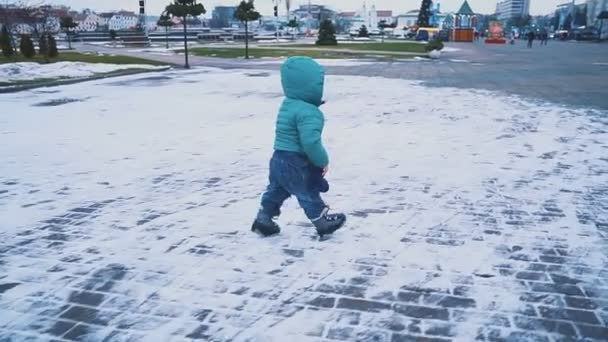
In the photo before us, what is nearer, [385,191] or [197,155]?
[385,191]

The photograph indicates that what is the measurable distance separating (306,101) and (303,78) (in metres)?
0.18

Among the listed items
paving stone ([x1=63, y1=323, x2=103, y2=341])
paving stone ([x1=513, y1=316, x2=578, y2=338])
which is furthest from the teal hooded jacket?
paving stone ([x1=63, y1=323, x2=103, y2=341])

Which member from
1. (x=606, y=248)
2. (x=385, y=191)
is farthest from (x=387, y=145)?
(x=606, y=248)

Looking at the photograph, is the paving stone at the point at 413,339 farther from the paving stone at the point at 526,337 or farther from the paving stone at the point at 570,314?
the paving stone at the point at 570,314

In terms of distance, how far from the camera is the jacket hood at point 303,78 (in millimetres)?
3553

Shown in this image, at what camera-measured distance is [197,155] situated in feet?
22.4

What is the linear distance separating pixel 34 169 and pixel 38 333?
404cm

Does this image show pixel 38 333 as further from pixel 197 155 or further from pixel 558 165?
pixel 558 165

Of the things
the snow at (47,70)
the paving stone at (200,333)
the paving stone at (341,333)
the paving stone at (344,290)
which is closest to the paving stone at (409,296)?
the paving stone at (344,290)

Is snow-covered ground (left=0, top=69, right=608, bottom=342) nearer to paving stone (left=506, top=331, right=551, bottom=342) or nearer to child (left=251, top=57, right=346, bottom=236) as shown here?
paving stone (left=506, top=331, right=551, bottom=342)

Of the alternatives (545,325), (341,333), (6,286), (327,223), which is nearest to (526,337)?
(545,325)

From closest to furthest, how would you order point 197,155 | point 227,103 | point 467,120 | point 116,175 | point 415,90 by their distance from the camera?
point 116,175 → point 197,155 → point 467,120 → point 227,103 → point 415,90

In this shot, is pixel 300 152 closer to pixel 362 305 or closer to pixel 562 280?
pixel 362 305

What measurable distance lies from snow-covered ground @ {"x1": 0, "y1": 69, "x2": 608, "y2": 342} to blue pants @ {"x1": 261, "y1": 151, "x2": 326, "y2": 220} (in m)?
0.28
